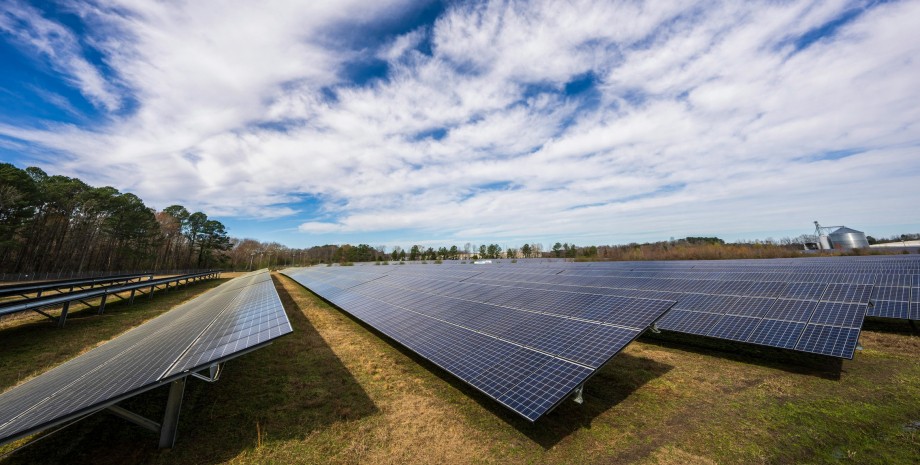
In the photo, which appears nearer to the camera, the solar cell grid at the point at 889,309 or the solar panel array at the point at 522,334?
the solar panel array at the point at 522,334

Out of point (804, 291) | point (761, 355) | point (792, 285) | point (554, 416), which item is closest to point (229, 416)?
point (554, 416)

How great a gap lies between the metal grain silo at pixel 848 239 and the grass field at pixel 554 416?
74.0 metres

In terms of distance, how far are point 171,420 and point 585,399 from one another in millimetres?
8507

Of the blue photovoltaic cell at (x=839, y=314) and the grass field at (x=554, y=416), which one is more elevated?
the blue photovoltaic cell at (x=839, y=314)

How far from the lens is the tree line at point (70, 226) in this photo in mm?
37219

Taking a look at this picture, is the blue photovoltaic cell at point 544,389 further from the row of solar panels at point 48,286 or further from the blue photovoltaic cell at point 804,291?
the row of solar panels at point 48,286

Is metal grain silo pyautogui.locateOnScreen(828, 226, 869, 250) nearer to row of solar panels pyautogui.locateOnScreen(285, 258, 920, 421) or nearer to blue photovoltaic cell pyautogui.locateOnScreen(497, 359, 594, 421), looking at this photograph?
row of solar panels pyautogui.locateOnScreen(285, 258, 920, 421)

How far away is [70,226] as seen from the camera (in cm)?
5225

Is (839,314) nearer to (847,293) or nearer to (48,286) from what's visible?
(847,293)

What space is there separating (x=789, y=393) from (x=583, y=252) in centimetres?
8214

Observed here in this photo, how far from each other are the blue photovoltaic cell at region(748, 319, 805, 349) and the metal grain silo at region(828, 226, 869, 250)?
76.3 m

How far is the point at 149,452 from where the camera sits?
532cm

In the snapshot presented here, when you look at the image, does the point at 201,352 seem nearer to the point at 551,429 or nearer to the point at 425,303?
the point at 551,429

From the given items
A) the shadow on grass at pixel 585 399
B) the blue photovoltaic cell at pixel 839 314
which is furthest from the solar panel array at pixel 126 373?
the blue photovoltaic cell at pixel 839 314
